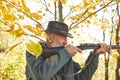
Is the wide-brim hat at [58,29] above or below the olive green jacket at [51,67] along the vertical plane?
above


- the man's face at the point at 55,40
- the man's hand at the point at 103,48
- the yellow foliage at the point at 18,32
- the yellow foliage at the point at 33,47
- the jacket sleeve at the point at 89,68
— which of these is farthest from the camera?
the jacket sleeve at the point at 89,68

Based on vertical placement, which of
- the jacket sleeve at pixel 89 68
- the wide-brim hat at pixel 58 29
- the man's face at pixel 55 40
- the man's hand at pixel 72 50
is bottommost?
the jacket sleeve at pixel 89 68

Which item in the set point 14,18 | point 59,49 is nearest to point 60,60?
point 59,49

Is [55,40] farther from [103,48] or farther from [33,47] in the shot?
[33,47]

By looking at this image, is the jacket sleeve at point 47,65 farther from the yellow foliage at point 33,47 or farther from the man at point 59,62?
the yellow foliage at point 33,47

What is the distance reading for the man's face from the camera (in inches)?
126

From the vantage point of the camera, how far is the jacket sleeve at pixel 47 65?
9.61ft

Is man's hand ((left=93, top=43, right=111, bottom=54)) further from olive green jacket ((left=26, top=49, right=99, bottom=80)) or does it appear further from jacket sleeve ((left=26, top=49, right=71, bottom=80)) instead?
jacket sleeve ((left=26, top=49, right=71, bottom=80))

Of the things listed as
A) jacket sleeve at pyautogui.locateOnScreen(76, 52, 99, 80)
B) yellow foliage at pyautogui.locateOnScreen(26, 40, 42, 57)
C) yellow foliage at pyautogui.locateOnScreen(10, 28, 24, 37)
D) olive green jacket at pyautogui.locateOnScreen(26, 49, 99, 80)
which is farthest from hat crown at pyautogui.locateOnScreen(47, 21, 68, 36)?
yellow foliage at pyautogui.locateOnScreen(26, 40, 42, 57)

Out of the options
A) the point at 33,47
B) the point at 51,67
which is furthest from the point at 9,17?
the point at 51,67

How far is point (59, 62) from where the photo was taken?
2.97 metres

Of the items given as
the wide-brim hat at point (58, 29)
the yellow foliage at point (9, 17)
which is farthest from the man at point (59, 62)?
the yellow foliage at point (9, 17)

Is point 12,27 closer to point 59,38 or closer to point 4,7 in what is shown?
point 4,7

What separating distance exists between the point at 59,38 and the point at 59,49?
8.3 inches
